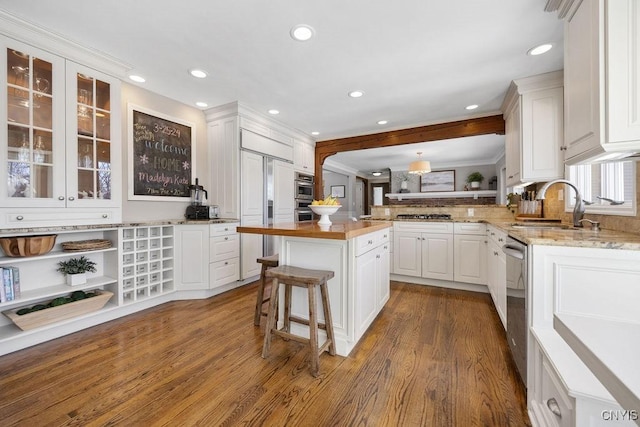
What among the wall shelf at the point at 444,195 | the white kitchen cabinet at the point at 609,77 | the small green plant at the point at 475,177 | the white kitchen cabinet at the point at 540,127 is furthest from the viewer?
the small green plant at the point at 475,177

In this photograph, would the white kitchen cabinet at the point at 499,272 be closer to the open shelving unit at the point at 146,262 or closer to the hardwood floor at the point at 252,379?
the hardwood floor at the point at 252,379

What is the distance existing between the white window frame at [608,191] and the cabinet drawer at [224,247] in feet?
11.8

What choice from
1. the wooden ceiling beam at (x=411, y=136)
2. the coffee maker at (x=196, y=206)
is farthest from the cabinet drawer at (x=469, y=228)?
the coffee maker at (x=196, y=206)

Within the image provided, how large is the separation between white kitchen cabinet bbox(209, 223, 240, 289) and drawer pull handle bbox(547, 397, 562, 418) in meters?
3.05

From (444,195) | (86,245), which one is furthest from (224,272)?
(444,195)

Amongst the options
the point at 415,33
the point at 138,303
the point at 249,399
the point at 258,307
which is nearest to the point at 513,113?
the point at 415,33

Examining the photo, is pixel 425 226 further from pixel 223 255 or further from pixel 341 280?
pixel 223 255

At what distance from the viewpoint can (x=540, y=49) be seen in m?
2.25

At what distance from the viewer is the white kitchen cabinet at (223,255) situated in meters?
3.17

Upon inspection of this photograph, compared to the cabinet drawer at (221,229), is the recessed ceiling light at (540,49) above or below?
above

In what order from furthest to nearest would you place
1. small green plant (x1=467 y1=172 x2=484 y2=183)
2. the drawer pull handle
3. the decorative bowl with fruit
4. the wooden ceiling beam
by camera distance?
small green plant (x1=467 y1=172 x2=484 y2=183) → the wooden ceiling beam → the decorative bowl with fruit → the drawer pull handle

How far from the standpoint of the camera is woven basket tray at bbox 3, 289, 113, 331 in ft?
6.53

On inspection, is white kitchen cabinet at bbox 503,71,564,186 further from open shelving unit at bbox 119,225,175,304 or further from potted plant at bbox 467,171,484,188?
potted plant at bbox 467,171,484,188

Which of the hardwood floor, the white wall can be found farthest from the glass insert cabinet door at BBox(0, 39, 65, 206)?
the hardwood floor
